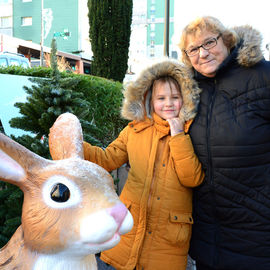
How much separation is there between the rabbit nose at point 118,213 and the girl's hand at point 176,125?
77cm

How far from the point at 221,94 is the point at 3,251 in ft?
4.68

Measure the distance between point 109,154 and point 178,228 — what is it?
664 millimetres

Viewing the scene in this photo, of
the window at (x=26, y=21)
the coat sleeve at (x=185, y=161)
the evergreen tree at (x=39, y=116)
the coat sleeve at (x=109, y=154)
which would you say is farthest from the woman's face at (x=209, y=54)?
the window at (x=26, y=21)

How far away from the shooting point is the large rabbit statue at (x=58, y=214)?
0.93m

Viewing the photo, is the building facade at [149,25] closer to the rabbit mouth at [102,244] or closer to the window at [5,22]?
the window at [5,22]

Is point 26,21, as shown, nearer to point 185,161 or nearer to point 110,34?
point 110,34

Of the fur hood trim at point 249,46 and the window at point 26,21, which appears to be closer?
the fur hood trim at point 249,46

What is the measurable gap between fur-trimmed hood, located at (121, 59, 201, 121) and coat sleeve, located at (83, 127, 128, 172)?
19 centimetres

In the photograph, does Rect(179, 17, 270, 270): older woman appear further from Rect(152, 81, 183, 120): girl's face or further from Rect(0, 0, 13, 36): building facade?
Rect(0, 0, 13, 36): building facade

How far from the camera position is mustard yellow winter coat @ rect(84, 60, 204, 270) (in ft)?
5.23

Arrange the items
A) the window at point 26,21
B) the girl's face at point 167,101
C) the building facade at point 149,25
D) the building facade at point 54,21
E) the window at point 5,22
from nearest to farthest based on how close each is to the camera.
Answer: the girl's face at point 167,101 → the building facade at point 54,21 → the window at point 26,21 → the window at point 5,22 → the building facade at point 149,25

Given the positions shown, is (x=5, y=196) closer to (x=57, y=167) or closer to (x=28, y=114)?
(x=28, y=114)

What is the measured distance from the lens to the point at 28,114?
6.18ft

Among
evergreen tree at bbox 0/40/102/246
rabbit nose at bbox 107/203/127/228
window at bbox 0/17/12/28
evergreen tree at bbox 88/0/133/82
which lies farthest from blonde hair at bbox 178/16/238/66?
window at bbox 0/17/12/28
